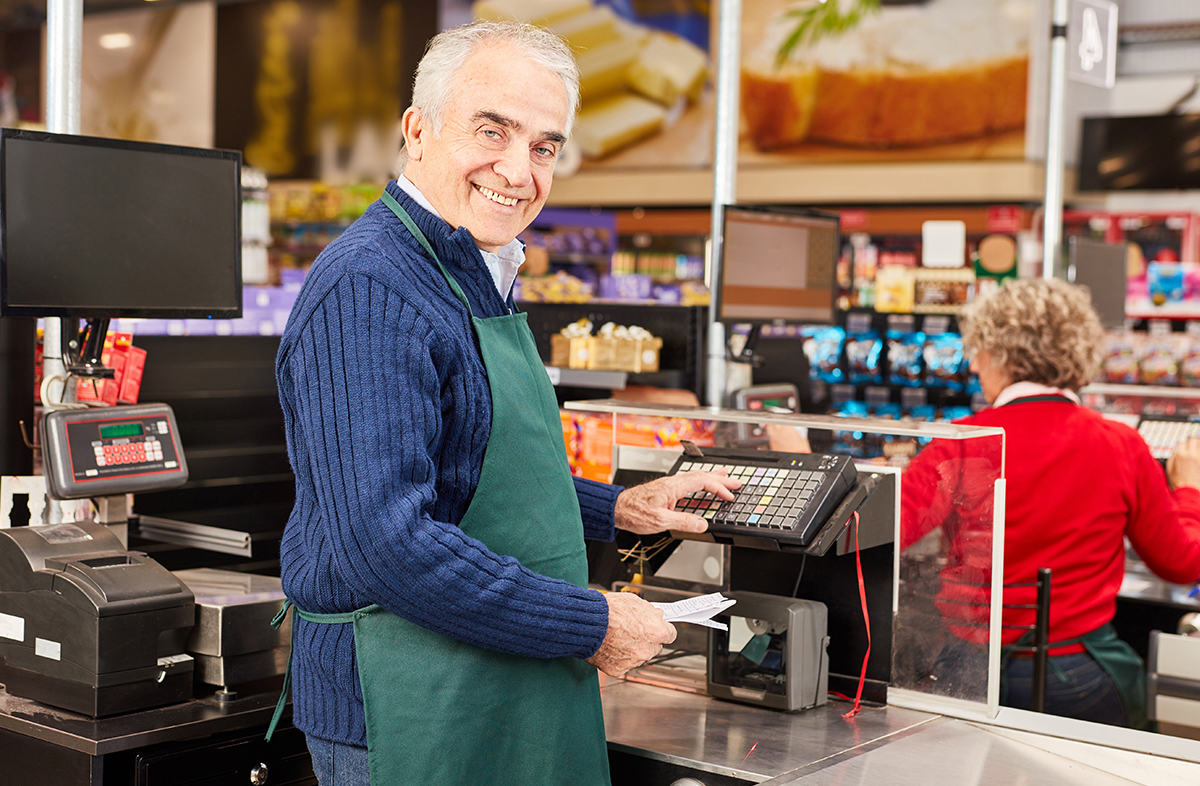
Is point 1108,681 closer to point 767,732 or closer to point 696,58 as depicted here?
point 767,732

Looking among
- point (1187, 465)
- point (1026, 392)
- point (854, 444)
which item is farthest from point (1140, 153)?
point (854, 444)

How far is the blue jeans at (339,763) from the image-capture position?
1621 mm

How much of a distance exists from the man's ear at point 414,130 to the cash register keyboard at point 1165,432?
3.88 meters

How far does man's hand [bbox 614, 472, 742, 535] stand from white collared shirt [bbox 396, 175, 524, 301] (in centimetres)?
51

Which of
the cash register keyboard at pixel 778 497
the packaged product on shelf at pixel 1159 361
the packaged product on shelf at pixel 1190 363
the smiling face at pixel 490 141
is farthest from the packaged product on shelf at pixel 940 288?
the smiling face at pixel 490 141

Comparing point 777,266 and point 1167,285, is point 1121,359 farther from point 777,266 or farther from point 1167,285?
point 777,266

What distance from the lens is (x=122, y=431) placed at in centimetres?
239

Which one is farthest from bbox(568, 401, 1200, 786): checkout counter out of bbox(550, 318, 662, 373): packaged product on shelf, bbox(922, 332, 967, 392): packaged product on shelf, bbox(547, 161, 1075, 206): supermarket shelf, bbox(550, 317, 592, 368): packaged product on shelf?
bbox(547, 161, 1075, 206): supermarket shelf

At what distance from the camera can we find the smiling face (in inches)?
63.2

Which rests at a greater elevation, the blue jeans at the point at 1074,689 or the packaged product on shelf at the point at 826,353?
the packaged product on shelf at the point at 826,353

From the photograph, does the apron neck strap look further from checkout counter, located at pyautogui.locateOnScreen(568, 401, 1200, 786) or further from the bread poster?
the bread poster

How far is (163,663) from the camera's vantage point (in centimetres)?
214

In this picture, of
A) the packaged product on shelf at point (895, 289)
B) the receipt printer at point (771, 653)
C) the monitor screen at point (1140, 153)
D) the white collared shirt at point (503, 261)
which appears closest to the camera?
the white collared shirt at point (503, 261)

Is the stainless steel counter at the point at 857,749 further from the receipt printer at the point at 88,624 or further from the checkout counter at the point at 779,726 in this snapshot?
the receipt printer at the point at 88,624
